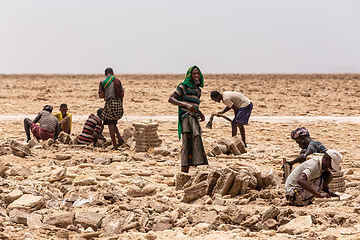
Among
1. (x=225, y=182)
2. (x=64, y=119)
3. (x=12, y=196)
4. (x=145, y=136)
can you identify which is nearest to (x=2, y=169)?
(x=12, y=196)

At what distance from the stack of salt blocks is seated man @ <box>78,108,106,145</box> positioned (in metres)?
0.86

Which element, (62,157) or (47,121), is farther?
(47,121)

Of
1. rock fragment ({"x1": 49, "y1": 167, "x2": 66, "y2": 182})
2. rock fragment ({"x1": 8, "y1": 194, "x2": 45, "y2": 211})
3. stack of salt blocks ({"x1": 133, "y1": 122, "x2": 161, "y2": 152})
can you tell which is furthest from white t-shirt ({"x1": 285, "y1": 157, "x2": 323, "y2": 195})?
stack of salt blocks ({"x1": 133, "y1": 122, "x2": 161, "y2": 152})

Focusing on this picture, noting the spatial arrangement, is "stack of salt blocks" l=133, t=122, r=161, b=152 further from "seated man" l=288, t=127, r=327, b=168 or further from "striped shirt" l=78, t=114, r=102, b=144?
"seated man" l=288, t=127, r=327, b=168

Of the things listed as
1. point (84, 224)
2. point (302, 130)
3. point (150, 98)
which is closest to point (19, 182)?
point (84, 224)

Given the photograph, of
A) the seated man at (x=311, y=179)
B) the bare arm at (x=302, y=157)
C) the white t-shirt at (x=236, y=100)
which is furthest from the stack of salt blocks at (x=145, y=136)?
the seated man at (x=311, y=179)

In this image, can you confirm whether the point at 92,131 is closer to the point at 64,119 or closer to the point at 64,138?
the point at 64,138

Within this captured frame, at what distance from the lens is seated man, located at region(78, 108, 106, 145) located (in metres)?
9.82

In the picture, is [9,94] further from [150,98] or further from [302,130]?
[302,130]

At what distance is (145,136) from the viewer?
9.50m

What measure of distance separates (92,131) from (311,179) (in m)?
5.85

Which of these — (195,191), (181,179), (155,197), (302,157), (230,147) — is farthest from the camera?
(230,147)

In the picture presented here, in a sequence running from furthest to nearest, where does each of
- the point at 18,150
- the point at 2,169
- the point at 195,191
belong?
1. the point at 18,150
2. the point at 2,169
3. the point at 195,191

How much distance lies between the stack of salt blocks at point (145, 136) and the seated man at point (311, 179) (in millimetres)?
4462
